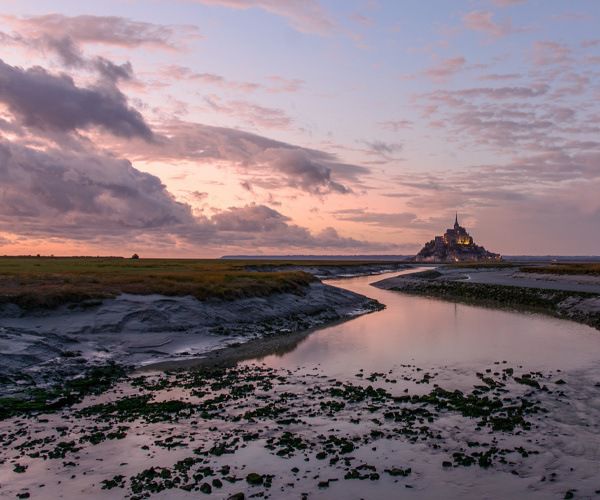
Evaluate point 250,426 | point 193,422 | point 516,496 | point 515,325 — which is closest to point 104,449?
point 193,422

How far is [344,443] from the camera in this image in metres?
17.2

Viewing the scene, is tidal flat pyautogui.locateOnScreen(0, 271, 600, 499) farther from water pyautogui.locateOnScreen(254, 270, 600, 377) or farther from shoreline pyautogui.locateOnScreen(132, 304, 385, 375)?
shoreline pyautogui.locateOnScreen(132, 304, 385, 375)

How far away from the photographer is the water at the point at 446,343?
30594mm

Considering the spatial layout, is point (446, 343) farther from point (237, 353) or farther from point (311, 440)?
point (311, 440)

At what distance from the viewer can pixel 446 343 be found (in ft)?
123

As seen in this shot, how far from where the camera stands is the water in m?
30.6

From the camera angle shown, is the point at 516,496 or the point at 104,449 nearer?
the point at 516,496

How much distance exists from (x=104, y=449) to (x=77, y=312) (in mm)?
25026

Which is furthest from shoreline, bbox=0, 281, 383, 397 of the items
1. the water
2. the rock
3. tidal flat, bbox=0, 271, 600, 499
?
the rock

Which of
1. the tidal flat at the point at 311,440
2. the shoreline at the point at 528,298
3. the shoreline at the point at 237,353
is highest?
the shoreline at the point at 528,298

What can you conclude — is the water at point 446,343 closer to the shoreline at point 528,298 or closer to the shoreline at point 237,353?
the shoreline at point 237,353

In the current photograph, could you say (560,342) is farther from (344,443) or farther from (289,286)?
(289,286)

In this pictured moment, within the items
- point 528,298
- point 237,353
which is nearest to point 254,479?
point 237,353

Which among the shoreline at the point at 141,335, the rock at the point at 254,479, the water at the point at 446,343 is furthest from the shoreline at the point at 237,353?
the rock at the point at 254,479
